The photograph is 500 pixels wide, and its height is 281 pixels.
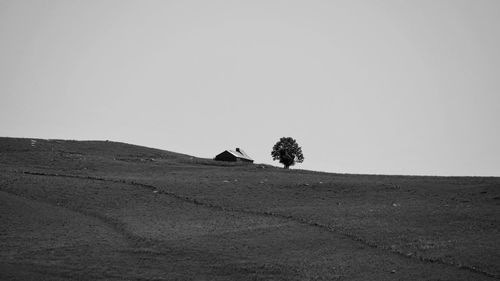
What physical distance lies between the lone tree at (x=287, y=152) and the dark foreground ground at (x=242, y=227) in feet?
127

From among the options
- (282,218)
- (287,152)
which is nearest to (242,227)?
(282,218)

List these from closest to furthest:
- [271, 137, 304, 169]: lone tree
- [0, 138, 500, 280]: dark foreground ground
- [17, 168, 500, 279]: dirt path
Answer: [0, 138, 500, 280]: dark foreground ground < [17, 168, 500, 279]: dirt path < [271, 137, 304, 169]: lone tree

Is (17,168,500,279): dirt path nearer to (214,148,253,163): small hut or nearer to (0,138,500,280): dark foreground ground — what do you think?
(0,138,500,280): dark foreground ground

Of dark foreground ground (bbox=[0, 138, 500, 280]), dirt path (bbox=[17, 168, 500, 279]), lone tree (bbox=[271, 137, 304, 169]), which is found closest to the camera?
dark foreground ground (bbox=[0, 138, 500, 280])

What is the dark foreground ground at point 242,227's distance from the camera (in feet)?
104

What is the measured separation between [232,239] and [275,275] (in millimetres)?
7609

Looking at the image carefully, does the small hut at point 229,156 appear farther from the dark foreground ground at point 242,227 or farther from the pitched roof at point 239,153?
the dark foreground ground at point 242,227

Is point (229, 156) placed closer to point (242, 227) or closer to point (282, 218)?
point (282, 218)

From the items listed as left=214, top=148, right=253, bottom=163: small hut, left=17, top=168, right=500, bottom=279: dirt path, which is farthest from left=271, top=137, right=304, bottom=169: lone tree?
left=17, top=168, right=500, bottom=279: dirt path

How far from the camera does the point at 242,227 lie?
41500 mm

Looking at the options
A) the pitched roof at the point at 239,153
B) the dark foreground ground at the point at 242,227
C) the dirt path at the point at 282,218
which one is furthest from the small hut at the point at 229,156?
the dirt path at the point at 282,218

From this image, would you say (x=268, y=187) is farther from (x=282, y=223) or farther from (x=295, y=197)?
(x=282, y=223)

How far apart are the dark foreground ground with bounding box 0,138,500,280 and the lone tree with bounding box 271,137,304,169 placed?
38801 mm

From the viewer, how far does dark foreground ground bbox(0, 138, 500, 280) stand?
3180 cm
